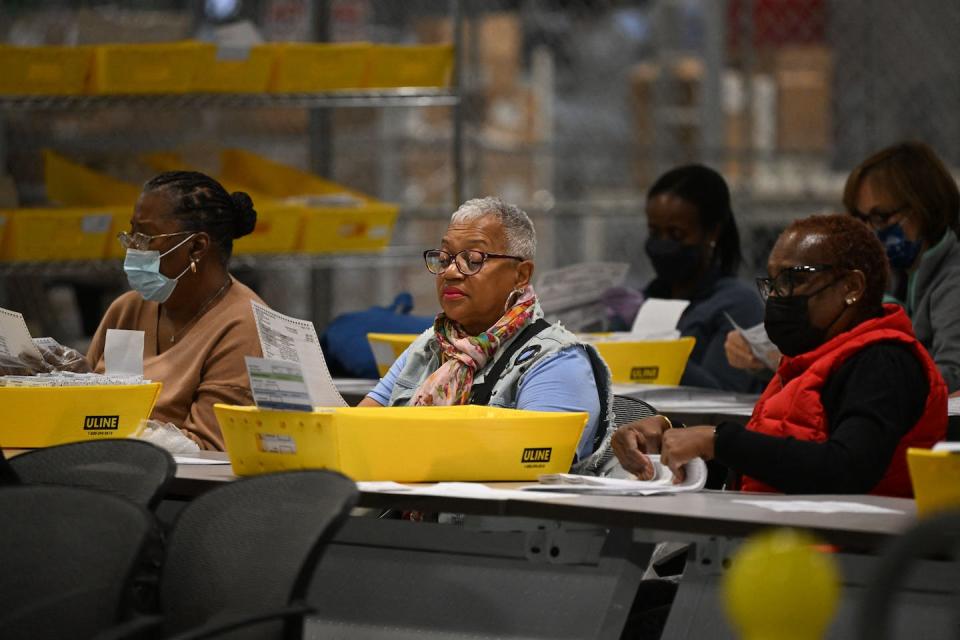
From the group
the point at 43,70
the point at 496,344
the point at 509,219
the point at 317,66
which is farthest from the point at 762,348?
the point at 43,70

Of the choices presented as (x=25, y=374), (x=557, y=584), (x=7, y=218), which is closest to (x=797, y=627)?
(x=557, y=584)

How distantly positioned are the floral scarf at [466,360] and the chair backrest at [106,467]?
74 cm

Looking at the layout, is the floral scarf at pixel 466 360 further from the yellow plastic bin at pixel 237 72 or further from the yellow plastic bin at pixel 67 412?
the yellow plastic bin at pixel 237 72

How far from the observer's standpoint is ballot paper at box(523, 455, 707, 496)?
9.96 feet

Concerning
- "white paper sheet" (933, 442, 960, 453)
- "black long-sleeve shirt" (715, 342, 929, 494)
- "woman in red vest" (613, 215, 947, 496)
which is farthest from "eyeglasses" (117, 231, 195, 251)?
"white paper sheet" (933, 442, 960, 453)

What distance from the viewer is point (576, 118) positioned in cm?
1137

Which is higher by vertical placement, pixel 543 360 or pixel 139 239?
pixel 139 239

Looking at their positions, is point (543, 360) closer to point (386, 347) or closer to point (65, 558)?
point (65, 558)

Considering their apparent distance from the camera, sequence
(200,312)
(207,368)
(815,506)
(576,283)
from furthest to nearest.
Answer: (576,283) → (200,312) → (207,368) → (815,506)

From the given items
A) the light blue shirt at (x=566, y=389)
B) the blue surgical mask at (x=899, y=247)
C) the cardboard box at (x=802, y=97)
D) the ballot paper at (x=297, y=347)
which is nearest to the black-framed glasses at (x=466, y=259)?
the light blue shirt at (x=566, y=389)

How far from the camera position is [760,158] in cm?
1038

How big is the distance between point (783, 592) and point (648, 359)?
322 centimetres

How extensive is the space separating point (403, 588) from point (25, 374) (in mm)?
1235

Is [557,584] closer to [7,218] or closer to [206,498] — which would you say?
[206,498]
